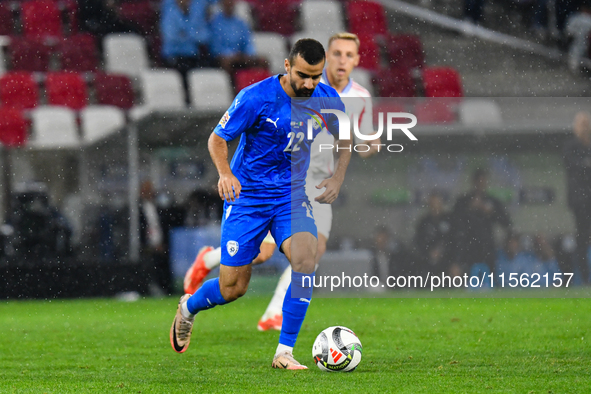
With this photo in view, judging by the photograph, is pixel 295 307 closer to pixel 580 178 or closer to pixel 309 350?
pixel 309 350

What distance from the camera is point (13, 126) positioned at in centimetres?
1095

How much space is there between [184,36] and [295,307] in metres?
8.57

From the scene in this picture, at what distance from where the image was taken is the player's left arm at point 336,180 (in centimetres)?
462

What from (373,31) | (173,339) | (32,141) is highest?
(373,31)

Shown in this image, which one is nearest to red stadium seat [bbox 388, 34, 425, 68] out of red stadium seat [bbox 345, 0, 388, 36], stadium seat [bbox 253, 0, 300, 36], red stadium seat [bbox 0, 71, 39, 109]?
red stadium seat [bbox 345, 0, 388, 36]

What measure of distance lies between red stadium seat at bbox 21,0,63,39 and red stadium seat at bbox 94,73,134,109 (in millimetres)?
1786

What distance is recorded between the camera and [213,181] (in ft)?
35.3

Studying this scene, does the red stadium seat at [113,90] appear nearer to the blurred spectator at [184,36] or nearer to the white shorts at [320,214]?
the blurred spectator at [184,36]

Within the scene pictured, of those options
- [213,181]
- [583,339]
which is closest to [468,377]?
[583,339]

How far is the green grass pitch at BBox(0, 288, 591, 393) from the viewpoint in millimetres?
3936

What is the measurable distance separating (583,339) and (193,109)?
5906 millimetres

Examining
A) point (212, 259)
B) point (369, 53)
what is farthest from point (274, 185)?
point (369, 53)

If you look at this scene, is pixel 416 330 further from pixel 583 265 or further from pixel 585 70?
pixel 585 70

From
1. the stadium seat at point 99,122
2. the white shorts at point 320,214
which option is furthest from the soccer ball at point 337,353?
the stadium seat at point 99,122
